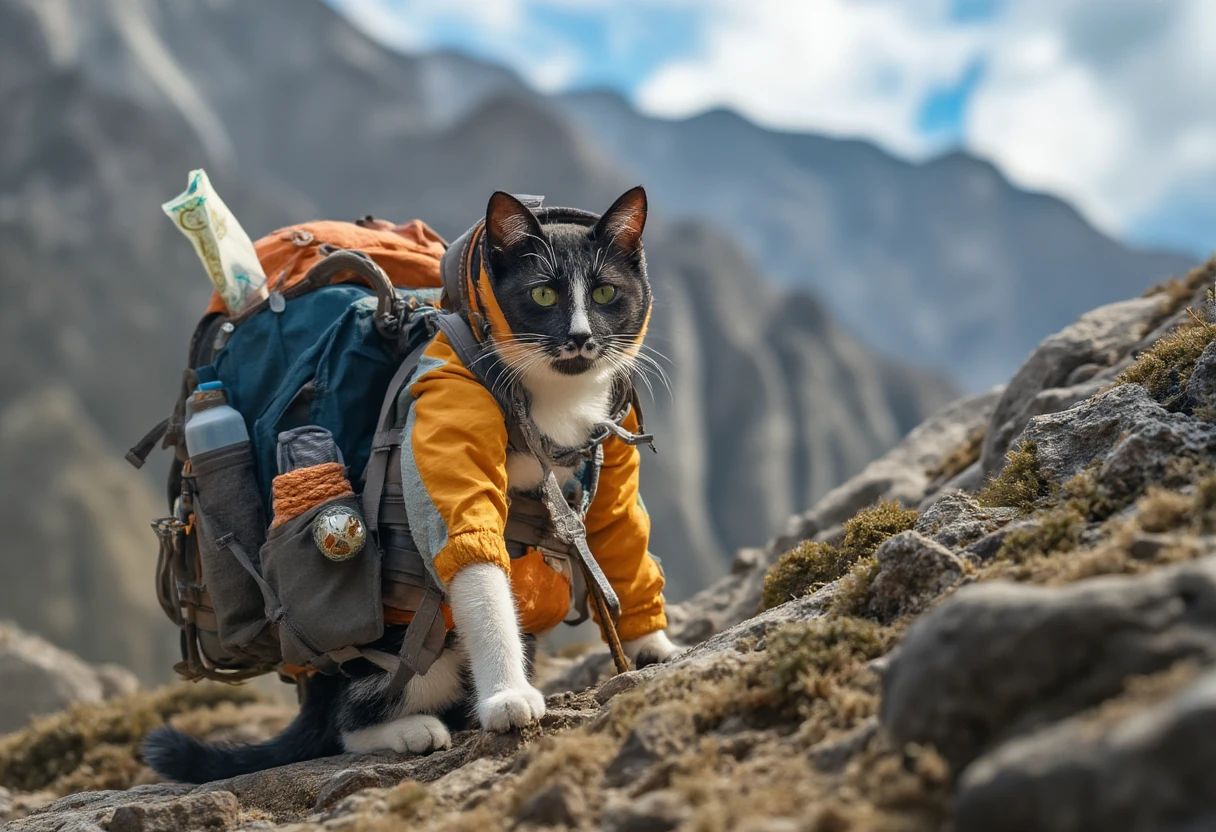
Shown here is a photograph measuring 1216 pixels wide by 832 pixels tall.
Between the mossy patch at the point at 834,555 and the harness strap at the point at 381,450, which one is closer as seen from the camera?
the harness strap at the point at 381,450

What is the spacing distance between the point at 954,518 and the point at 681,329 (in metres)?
104

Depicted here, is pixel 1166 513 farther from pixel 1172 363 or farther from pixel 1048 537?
pixel 1172 363

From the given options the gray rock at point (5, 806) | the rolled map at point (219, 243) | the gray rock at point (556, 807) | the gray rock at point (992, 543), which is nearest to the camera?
the gray rock at point (556, 807)

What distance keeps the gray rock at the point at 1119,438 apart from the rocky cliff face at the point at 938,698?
0.01 m

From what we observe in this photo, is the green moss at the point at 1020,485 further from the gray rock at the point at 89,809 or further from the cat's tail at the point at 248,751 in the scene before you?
the gray rock at the point at 89,809

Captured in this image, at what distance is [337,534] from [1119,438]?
3673 mm

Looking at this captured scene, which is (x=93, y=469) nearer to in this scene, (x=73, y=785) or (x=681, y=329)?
(x=681, y=329)

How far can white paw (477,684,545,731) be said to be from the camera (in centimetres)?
479

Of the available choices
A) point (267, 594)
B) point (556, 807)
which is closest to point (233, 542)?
point (267, 594)

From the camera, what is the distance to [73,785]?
8727mm

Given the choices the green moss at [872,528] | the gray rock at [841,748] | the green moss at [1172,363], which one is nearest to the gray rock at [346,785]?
the gray rock at [841,748]

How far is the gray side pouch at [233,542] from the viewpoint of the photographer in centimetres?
595

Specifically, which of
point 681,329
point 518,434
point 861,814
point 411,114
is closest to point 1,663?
point 518,434

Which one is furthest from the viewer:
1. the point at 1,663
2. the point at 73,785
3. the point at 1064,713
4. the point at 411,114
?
the point at 411,114
